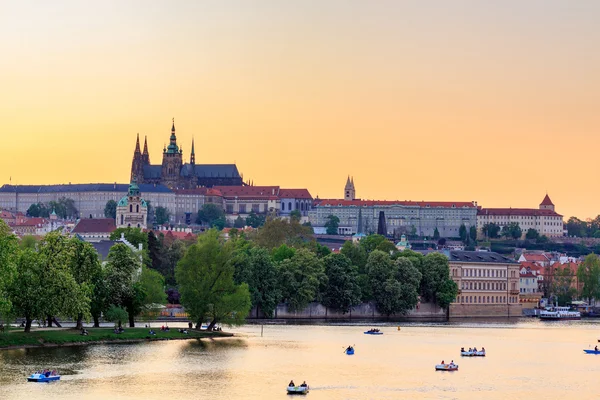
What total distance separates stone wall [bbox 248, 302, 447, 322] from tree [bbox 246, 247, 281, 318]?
1.24 m

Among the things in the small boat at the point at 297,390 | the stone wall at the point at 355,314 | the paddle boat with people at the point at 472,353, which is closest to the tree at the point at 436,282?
the stone wall at the point at 355,314

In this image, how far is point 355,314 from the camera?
134625 millimetres

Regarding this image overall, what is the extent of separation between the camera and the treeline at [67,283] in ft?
260

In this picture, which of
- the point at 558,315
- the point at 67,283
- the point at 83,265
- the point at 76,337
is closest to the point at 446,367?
the point at 76,337

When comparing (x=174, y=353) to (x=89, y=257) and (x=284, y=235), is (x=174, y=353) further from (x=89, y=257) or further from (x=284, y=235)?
(x=284, y=235)

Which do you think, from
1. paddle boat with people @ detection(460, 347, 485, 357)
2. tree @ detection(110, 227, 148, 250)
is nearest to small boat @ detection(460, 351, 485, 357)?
paddle boat with people @ detection(460, 347, 485, 357)

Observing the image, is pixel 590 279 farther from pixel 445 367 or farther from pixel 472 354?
pixel 445 367

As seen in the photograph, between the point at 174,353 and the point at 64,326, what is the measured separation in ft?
45.6

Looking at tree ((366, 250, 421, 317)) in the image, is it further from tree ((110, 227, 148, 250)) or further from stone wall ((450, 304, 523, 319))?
tree ((110, 227, 148, 250))

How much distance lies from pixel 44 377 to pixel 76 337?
16.9m

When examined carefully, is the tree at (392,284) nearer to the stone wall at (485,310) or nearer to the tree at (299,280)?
the tree at (299,280)

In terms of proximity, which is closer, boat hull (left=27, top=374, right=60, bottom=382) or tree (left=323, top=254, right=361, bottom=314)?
boat hull (left=27, top=374, right=60, bottom=382)

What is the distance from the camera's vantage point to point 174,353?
82.4 metres

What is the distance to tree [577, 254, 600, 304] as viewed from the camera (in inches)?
6973
